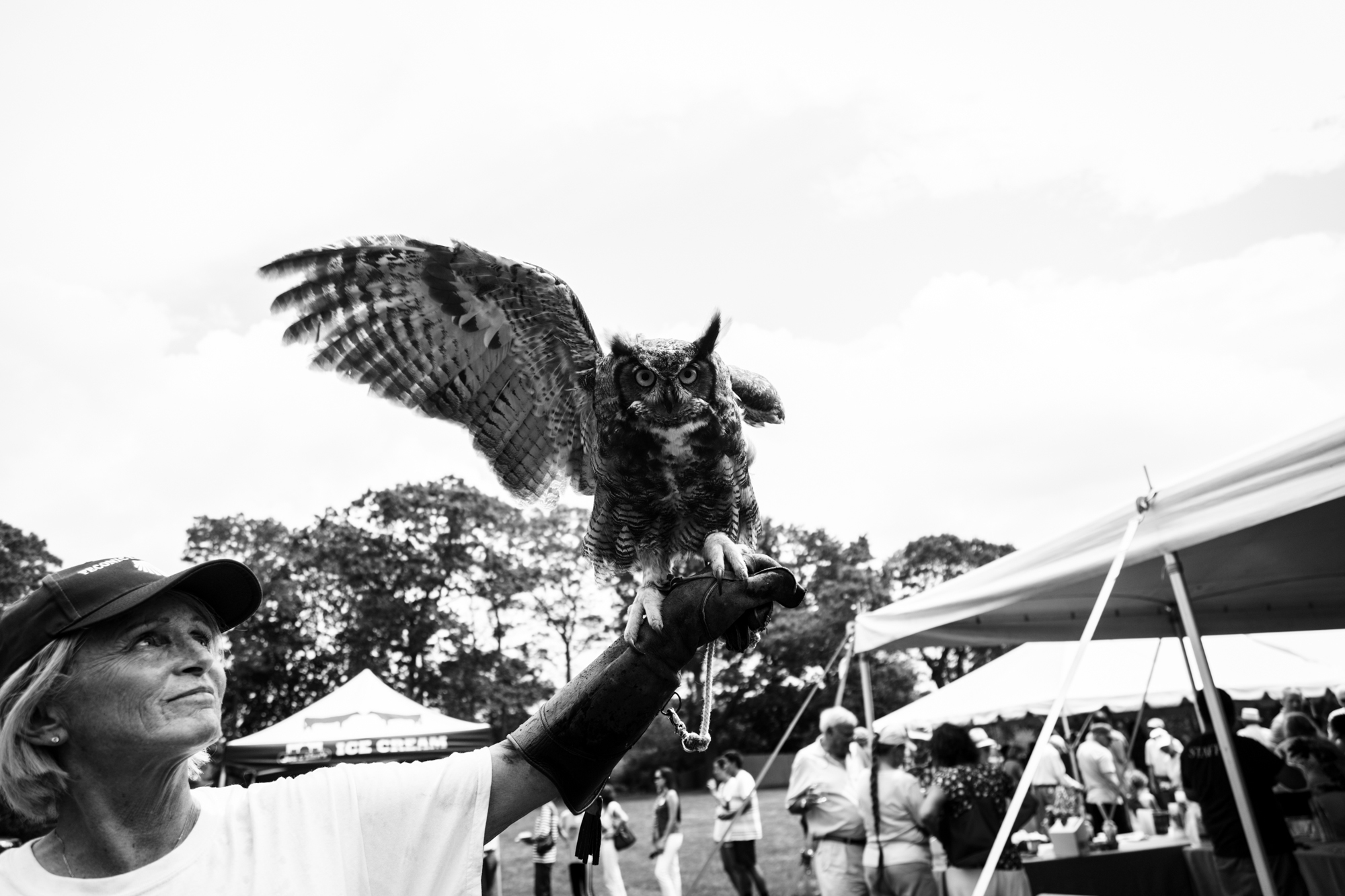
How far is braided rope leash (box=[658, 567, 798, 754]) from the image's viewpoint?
137cm

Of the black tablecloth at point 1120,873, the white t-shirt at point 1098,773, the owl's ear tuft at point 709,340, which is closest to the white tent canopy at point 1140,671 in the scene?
the white t-shirt at point 1098,773

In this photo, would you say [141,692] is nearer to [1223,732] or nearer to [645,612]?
[645,612]

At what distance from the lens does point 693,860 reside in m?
12.4

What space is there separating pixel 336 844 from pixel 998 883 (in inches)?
188

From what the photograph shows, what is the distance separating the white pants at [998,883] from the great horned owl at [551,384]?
383 centimetres

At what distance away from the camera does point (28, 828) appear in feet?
4.66

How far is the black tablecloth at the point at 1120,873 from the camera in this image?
16.5 feet

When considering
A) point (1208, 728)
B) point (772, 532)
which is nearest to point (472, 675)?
point (772, 532)

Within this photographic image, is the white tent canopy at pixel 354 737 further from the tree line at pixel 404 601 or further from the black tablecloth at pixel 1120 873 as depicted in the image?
the tree line at pixel 404 601

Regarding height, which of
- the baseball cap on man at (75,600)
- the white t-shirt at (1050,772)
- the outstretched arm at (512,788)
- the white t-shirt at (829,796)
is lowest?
the white t-shirt at (1050,772)

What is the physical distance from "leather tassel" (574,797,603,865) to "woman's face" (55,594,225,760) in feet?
2.12

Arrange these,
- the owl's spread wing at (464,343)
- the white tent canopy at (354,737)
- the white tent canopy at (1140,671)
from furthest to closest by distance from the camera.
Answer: the white tent canopy at (1140,671) → the white tent canopy at (354,737) → the owl's spread wing at (464,343)

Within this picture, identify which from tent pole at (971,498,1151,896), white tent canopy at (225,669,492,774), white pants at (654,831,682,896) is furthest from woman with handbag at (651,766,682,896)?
tent pole at (971,498,1151,896)

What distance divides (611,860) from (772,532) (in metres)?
17.9
